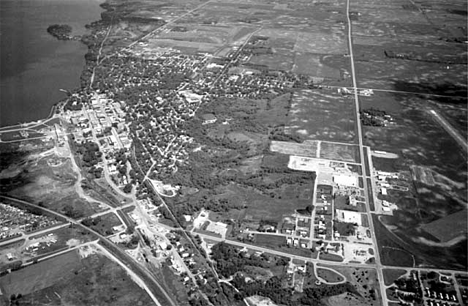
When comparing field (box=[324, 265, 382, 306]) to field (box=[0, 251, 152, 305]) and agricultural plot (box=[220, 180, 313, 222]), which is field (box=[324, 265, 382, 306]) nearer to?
agricultural plot (box=[220, 180, 313, 222])

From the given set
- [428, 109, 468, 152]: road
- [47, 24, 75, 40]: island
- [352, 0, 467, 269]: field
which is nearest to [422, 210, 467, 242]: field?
[352, 0, 467, 269]: field

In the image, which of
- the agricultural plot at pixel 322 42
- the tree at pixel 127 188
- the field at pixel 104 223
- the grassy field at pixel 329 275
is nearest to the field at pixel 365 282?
the grassy field at pixel 329 275

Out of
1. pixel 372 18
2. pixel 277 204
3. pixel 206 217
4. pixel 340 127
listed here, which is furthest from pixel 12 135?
pixel 372 18

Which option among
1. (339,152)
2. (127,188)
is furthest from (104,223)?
(339,152)

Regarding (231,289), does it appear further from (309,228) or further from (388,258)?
(388,258)

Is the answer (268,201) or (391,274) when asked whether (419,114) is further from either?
(391,274)

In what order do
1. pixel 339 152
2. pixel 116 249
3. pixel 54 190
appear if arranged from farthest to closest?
pixel 339 152, pixel 54 190, pixel 116 249

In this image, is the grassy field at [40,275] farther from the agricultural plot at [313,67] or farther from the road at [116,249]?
the agricultural plot at [313,67]
